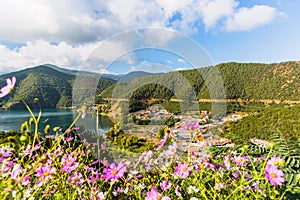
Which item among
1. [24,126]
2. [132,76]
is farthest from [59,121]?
[24,126]

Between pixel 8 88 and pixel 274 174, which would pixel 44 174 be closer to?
pixel 8 88

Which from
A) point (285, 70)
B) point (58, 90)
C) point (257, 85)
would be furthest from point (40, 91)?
point (285, 70)

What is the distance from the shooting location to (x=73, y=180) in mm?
1126

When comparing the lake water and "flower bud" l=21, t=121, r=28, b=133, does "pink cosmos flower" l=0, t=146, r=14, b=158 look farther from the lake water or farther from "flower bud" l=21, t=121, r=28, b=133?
"flower bud" l=21, t=121, r=28, b=133

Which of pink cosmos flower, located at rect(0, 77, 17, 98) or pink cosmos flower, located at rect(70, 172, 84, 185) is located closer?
pink cosmos flower, located at rect(0, 77, 17, 98)

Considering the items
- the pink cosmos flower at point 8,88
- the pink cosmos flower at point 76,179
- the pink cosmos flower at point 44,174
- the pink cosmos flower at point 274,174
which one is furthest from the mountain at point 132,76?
the pink cosmos flower at point 274,174

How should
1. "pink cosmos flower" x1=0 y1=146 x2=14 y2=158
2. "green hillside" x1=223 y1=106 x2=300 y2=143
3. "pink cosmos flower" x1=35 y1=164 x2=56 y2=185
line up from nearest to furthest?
"pink cosmos flower" x1=35 y1=164 x2=56 y2=185 → "pink cosmos flower" x1=0 y1=146 x2=14 y2=158 → "green hillside" x1=223 y1=106 x2=300 y2=143

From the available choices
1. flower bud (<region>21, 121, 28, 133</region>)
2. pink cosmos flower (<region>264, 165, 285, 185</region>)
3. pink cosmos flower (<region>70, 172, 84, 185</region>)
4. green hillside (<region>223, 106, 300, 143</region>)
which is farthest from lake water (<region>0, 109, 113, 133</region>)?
green hillside (<region>223, 106, 300, 143</region>)

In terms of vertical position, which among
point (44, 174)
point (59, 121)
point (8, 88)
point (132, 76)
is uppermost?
point (132, 76)

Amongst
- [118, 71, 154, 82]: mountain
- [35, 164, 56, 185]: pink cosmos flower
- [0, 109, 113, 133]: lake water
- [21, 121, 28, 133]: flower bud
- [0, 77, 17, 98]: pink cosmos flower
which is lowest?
[0, 109, 113, 133]: lake water

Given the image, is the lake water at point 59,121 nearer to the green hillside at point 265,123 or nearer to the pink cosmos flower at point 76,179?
the pink cosmos flower at point 76,179

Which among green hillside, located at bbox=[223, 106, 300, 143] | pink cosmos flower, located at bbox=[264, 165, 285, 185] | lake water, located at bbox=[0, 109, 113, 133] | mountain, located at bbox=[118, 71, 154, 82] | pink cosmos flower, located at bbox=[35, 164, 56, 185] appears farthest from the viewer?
green hillside, located at bbox=[223, 106, 300, 143]

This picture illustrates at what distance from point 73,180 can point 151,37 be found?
209 cm

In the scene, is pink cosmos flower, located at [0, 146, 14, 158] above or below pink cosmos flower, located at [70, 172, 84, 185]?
above
